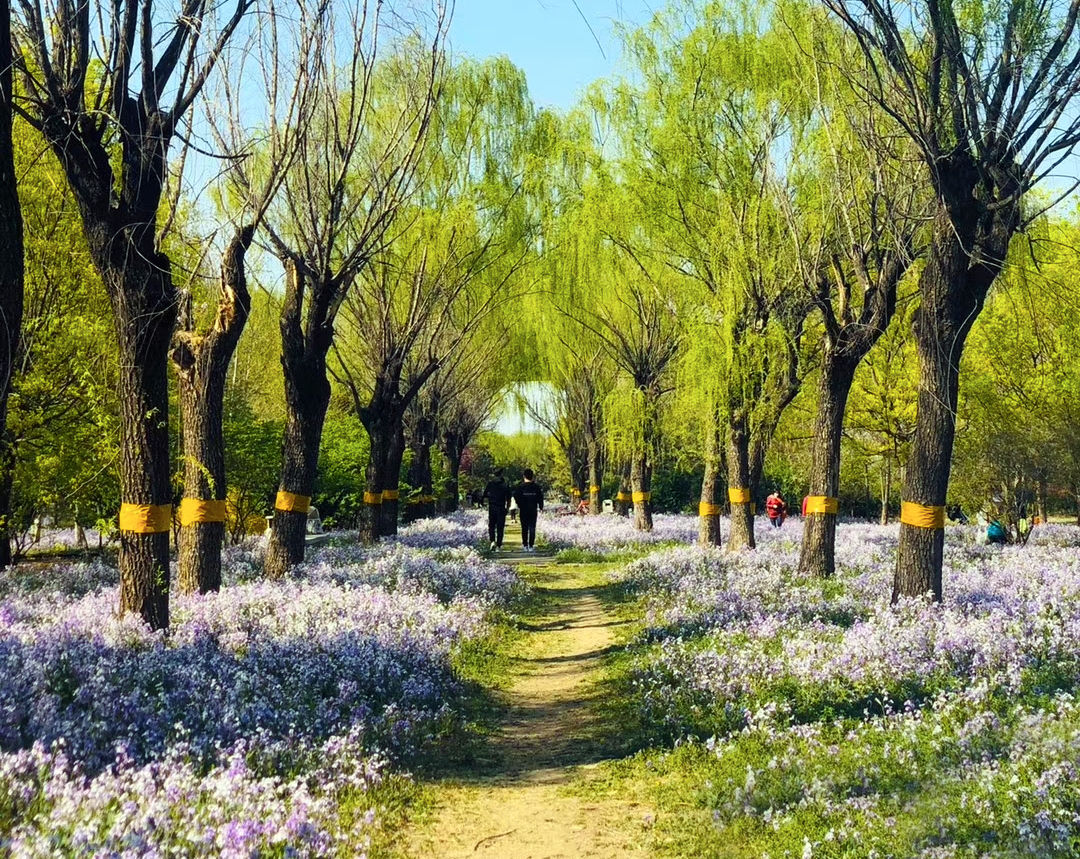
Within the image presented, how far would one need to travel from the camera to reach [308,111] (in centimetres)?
1029

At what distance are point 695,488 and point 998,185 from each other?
41.9 meters

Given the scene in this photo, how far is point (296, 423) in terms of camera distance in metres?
13.4

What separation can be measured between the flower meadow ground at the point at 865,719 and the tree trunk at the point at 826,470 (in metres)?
1.82

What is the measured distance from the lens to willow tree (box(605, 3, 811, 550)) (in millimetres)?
15469

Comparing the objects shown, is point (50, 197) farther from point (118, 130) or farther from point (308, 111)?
point (118, 130)

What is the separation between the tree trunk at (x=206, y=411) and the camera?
974 cm

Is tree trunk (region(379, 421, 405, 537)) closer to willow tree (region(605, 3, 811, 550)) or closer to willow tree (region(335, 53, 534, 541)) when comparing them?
willow tree (region(335, 53, 534, 541))

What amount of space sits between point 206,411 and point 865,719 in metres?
7.43

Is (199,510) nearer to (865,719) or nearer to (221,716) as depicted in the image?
(221,716)

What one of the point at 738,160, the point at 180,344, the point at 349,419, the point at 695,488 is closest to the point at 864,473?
the point at 695,488

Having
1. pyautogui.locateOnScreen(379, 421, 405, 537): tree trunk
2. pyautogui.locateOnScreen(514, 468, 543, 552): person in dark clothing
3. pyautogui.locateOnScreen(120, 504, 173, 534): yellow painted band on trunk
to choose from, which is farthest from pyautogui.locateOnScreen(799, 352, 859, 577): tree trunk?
pyautogui.locateOnScreen(514, 468, 543, 552): person in dark clothing

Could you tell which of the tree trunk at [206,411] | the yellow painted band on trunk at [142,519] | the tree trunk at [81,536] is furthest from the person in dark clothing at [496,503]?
the yellow painted band on trunk at [142,519]

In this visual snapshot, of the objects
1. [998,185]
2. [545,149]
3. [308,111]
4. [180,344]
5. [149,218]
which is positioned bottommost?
[180,344]

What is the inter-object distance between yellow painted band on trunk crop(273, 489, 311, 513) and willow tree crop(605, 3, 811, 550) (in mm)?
7508
